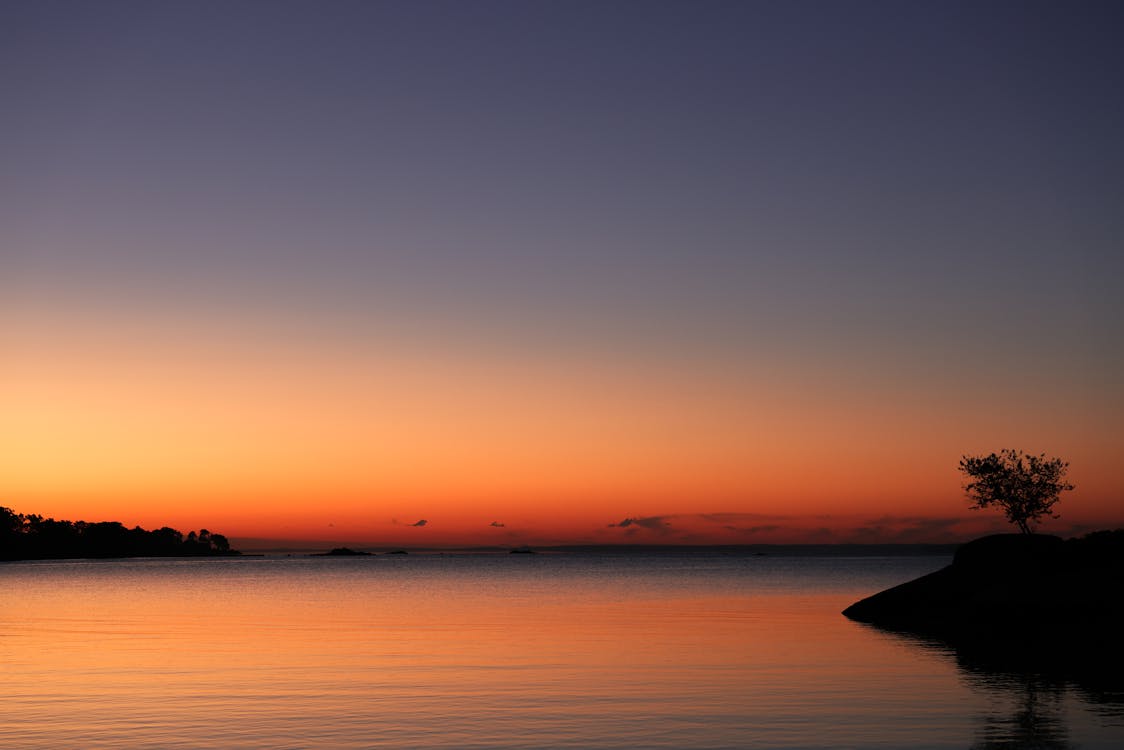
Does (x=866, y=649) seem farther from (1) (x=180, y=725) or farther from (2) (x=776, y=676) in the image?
(1) (x=180, y=725)

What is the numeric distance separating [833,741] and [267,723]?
1523cm

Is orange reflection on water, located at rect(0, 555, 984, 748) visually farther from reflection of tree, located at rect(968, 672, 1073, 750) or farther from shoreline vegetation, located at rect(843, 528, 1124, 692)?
shoreline vegetation, located at rect(843, 528, 1124, 692)

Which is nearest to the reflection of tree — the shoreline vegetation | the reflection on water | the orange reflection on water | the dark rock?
the reflection on water

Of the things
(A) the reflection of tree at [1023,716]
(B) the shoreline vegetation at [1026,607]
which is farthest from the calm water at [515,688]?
(B) the shoreline vegetation at [1026,607]

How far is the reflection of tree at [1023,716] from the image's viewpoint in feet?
89.8

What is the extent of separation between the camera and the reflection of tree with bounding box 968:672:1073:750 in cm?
2736

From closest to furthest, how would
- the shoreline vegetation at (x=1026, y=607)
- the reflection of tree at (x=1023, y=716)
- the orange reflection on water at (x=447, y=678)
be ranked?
the reflection of tree at (x=1023, y=716) → the orange reflection on water at (x=447, y=678) → the shoreline vegetation at (x=1026, y=607)

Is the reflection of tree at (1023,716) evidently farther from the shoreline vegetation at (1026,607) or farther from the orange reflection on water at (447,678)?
the shoreline vegetation at (1026,607)

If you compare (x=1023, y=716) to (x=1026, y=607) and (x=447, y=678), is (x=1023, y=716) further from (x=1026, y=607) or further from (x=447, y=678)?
(x=1026, y=607)

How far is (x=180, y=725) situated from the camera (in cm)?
3030

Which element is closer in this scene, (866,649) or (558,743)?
(558,743)

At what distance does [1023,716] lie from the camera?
1236 inches

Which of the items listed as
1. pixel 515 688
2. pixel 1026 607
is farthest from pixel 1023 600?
pixel 515 688

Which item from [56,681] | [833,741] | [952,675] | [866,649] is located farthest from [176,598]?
[833,741]
